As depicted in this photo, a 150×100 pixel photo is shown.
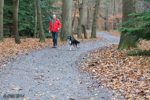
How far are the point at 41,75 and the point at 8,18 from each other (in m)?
23.9

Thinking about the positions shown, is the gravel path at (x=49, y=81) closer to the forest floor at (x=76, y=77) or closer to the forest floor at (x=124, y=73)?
the forest floor at (x=76, y=77)

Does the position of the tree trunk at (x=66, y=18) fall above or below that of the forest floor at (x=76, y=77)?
above

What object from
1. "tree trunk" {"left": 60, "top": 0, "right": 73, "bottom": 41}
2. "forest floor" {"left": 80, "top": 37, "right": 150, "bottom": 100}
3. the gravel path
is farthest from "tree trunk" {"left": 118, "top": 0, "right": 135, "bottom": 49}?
"tree trunk" {"left": 60, "top": 0, "right": 73, "bottom": 41}

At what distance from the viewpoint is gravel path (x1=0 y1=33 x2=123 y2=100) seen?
34.3ft

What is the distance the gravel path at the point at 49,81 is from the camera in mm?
10461

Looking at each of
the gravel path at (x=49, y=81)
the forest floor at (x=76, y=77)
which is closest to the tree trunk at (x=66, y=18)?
the forest floor at (x=76, y=77)

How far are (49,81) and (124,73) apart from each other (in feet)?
8.63

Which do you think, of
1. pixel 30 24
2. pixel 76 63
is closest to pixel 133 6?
pixel 76 63

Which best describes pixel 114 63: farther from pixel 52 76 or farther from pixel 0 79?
pixel 0 79

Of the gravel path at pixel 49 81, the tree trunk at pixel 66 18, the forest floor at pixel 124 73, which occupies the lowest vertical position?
the gravel path at pixel 49 81

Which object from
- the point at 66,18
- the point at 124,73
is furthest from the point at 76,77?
the point at 66,18

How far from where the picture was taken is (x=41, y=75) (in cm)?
1354

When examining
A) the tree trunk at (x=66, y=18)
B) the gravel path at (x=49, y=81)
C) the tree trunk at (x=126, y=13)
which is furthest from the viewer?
the tree trunk at (x=66, y=18)

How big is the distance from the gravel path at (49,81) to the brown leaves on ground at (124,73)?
446 mm
